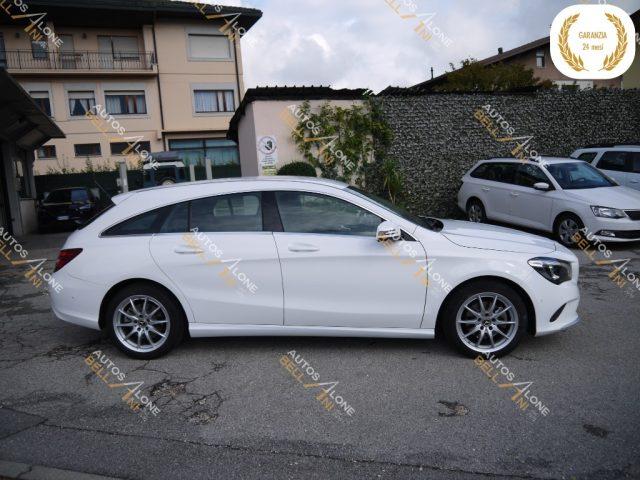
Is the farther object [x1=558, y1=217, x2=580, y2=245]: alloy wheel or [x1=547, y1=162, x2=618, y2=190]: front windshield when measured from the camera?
[x1=547, y1=162, x2=618, y2=190]: front windshield

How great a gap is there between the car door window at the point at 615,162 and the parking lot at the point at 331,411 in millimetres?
7888

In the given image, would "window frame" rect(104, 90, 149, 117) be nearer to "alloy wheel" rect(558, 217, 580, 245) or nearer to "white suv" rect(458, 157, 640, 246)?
"white suv" rect(458, 157, 640, 246)

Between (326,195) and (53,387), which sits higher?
(326,195)

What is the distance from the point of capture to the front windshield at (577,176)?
10.0 m

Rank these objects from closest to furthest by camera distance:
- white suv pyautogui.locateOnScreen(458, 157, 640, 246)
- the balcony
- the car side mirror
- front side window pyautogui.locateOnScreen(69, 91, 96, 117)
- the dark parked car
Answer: the car side mirror < white suv pyautogui.locateOnScreen(458, 157, 640, 246) < the dark parked car < the balcony < front side window pyautogui.locateOnScreen(69, 91, 96, 117)

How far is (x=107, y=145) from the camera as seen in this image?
31469 millimetres

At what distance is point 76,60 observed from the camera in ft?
102

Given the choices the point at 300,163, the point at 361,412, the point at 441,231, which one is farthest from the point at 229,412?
the point at 300,163

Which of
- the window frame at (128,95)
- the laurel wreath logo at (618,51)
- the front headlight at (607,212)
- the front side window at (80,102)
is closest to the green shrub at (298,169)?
the front headlight at (607,212)

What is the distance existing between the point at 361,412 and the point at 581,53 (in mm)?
16513

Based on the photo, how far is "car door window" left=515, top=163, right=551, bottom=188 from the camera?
1034 centimetres

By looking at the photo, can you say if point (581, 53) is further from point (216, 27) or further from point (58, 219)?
point (216, 27)

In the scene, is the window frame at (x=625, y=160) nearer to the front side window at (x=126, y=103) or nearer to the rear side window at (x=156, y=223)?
the rear side window at (x=156, y=223)

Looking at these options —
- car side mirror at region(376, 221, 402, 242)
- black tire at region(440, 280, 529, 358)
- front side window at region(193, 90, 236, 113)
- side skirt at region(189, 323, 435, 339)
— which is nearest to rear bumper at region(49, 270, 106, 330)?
side skirt at region(189, 323, 435, 339)
